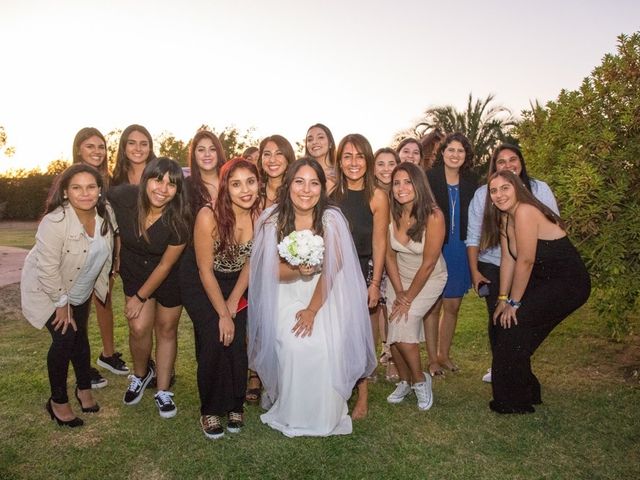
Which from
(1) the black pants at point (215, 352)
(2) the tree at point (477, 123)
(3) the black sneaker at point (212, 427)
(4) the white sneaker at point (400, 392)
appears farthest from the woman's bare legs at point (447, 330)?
(2) the tree at point (477, 123)

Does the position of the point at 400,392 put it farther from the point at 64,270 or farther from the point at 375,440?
the point at 64,270

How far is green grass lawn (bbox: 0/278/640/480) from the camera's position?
4105mm

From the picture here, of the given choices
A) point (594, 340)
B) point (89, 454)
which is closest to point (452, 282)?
point (594, 340)

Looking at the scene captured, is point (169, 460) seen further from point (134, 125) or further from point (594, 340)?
point (594, 340)

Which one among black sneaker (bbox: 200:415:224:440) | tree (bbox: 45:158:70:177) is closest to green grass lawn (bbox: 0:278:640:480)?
black sneaker (bbox: 200:415:224:440)

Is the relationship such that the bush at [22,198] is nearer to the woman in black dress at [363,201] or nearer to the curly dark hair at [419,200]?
the woman in black dress at [363,201]

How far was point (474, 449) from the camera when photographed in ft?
14.5

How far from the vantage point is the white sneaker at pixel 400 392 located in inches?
216

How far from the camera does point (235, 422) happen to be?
4809 mm

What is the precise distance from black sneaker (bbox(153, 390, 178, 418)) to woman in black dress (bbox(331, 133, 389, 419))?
2.23m

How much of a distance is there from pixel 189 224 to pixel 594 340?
586 centimetres

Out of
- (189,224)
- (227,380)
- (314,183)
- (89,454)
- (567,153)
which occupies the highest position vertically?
(567,153)

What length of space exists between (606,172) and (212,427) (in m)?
4.60

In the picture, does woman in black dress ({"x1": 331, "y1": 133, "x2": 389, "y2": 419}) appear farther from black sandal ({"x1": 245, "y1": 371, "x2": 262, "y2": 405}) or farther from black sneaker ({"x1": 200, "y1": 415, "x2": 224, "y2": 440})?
black sneaker ({"x1": 200, "y1": 415, "x2": 224, "y2": 440})
